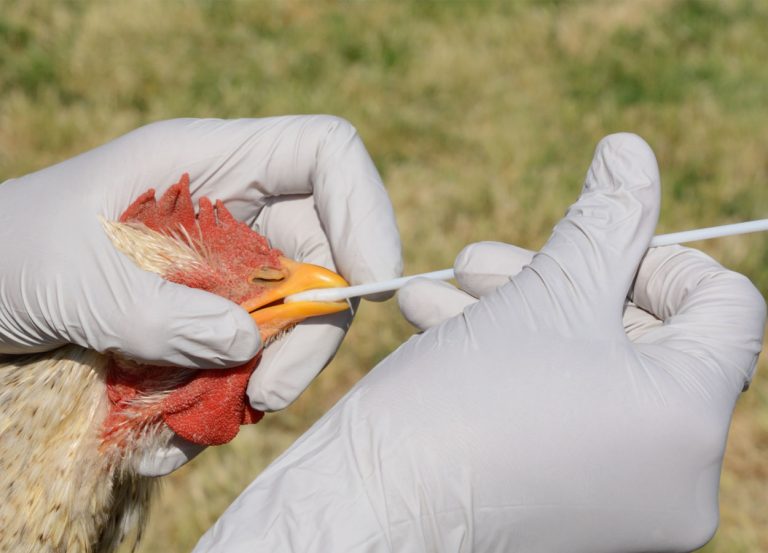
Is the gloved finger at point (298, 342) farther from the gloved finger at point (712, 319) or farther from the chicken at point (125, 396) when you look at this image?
the gloved finger at point (712, 319)

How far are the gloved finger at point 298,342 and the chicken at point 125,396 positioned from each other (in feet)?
0.19

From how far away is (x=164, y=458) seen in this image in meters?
2.51

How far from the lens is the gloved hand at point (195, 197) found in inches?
88.0

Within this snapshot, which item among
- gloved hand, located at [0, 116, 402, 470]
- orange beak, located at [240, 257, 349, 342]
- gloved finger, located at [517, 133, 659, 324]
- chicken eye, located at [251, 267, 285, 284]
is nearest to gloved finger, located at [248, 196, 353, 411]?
gloved hand, located at [0, 116, 402, 470]

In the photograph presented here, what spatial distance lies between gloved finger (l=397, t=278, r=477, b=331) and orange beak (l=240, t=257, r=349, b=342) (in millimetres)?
231

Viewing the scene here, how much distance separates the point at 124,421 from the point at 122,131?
380 cm

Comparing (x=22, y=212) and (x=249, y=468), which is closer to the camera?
(x=22, y=212)

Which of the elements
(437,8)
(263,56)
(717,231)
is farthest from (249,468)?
(437,8)

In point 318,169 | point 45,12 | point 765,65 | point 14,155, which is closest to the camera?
point 318,169

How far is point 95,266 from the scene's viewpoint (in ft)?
7.48

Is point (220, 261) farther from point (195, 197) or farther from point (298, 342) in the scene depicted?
point (195, 197)

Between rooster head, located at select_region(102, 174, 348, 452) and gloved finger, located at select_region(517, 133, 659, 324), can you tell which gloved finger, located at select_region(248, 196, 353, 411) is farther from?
gloved finger, located at select_region(517, 133, 659, 324)

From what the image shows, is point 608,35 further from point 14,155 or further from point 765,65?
point 14,155

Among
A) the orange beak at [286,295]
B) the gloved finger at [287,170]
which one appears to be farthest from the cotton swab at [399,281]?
the gloved finger at [287,170]
